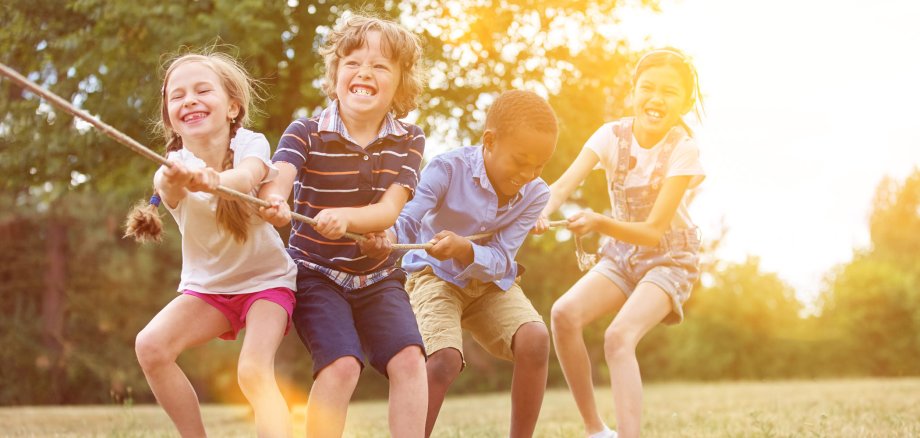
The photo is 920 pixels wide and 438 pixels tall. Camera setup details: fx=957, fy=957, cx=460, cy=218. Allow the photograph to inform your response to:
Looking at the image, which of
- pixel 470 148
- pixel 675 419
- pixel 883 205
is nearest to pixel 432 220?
pixel 470 148

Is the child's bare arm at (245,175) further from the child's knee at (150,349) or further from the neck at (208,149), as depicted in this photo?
the child's knee at (150,349)

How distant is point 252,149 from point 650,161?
231 centimetres

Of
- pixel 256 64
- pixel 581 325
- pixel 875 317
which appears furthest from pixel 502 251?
pixel 875 317

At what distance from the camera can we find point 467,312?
462 cm

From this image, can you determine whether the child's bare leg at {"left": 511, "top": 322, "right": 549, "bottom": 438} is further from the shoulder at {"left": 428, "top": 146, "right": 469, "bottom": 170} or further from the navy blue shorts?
the shoulder at {"left": 428, "top": 146, "right": 469, "bottom": 170}

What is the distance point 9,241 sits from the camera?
965 inches

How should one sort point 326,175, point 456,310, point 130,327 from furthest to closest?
point 130,327, point 456,310, point 326,175

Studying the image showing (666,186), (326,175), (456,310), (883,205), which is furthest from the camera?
(883,205)

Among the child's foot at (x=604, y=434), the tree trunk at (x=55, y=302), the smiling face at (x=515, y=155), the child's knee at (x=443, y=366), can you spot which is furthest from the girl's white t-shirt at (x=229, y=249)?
the tree trunk at (x=55, y=302)

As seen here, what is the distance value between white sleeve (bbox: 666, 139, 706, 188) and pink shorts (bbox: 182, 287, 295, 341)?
2.19m

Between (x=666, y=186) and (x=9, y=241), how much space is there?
23282 mm

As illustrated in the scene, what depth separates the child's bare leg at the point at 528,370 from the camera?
436 centimetres

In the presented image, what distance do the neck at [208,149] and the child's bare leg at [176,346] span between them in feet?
1.76

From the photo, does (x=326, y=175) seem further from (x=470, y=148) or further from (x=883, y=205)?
(x=883, y=205)
